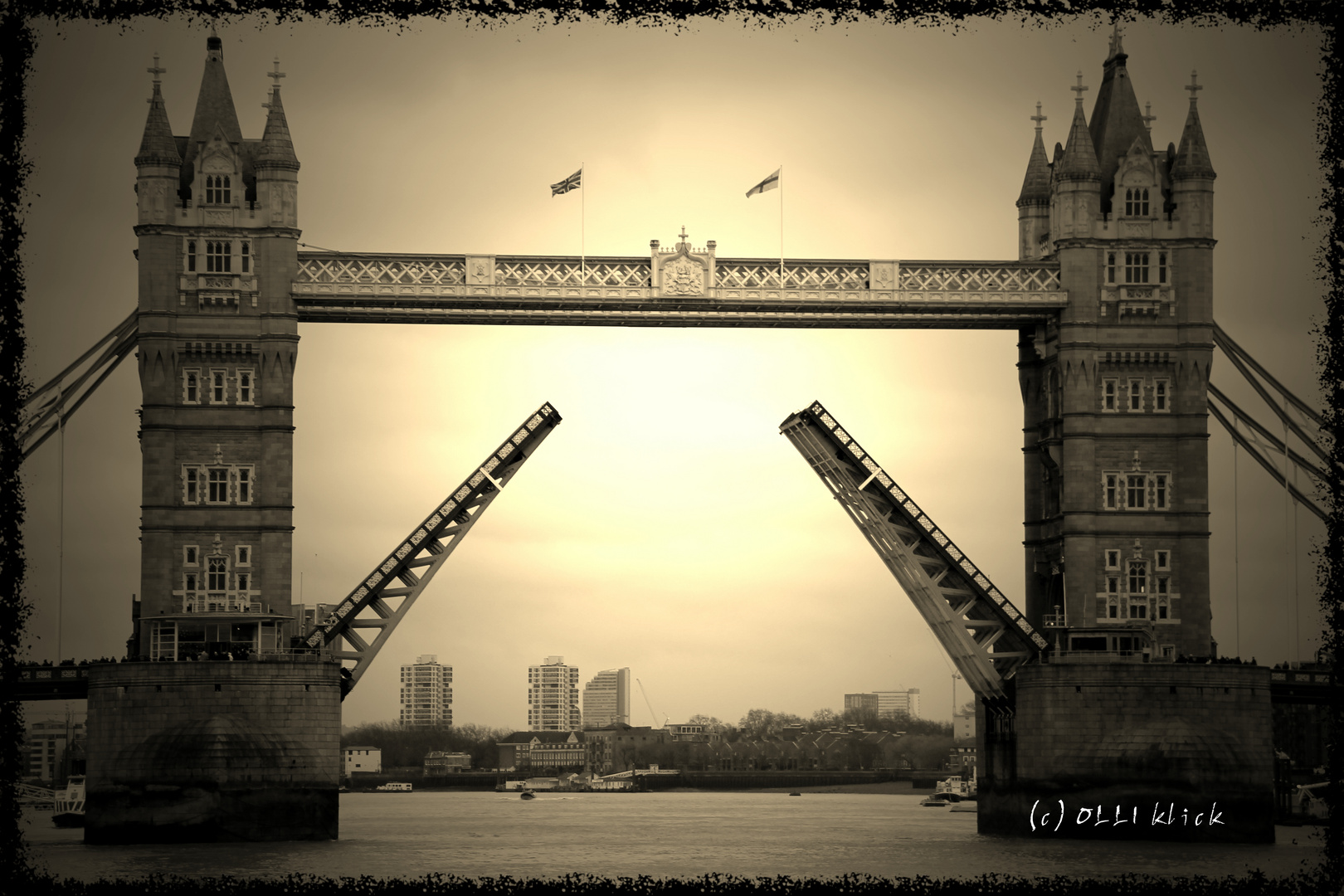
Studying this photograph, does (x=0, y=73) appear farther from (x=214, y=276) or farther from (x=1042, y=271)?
(x=1042, y=271)

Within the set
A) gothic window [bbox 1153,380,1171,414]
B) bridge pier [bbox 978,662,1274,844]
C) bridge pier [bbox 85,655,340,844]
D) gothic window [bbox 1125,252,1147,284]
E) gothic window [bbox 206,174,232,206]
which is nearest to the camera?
bridge pier [bbox 85,655,340,844]

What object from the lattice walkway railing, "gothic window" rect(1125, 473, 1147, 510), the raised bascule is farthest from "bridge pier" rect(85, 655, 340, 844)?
"gothic window" rect(1125, 473, 1147, 510)

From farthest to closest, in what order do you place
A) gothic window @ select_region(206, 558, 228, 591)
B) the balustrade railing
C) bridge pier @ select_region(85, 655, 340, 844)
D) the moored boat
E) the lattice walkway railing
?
the moored boat < the lattice walkway railing < gothic window @ select_region(206, 558, 228, 591) < the balustrade railing < bridge pier @ select_region(85, 655, 340, 844)

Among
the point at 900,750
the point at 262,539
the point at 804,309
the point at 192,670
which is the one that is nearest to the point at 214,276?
the point at 262,539

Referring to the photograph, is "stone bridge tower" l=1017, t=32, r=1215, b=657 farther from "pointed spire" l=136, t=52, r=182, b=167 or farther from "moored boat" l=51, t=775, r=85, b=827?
"moored boat" l=51, t=775, r=85, b=827

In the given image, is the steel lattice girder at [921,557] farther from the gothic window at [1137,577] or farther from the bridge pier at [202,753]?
the bridge pier at [202,753]

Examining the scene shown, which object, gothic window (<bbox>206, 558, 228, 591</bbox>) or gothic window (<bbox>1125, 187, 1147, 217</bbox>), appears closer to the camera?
gothic window (<bbox>206, 558, 228, 591</bbox>)

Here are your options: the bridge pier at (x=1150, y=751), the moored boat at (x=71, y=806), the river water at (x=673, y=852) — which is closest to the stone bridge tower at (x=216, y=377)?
the river water at (x=673, y=852)

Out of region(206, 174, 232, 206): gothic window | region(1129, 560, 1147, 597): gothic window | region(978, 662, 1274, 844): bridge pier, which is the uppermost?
region(206, 174, 232, 206): gothic window
